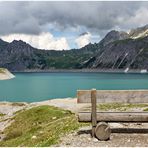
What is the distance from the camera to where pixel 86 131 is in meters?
19.3

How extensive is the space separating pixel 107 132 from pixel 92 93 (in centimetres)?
214

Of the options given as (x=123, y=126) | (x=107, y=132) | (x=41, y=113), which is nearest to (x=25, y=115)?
(x=41, y=113)

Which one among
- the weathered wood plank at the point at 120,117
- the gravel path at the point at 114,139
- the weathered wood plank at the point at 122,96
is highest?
the weathered wood plank at the point at 122,96

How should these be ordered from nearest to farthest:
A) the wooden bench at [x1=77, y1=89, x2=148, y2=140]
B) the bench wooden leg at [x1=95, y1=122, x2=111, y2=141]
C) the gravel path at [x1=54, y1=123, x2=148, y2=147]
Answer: the gravel path at [x1=54, y1=123, x2=148, y2=147] → the bench wooden leg at [x1=95, y1=122, x2=111, y2=141] → the wooden bench at [x1=77, y1=89, x2=148, y2=140]

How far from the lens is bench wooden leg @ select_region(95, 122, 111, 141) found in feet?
57.0

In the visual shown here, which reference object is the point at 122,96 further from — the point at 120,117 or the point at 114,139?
the point at 114,139

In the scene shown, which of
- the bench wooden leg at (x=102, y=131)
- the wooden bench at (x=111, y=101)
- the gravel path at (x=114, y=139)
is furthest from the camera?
the wooden bench at (x=111, y=101)

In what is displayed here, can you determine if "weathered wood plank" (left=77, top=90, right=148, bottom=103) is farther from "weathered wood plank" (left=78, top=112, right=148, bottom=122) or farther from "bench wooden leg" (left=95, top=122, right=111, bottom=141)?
"bench wooden leg" (left=95, top=122, right=111, bottom=141)

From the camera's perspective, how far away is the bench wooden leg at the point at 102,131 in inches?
684

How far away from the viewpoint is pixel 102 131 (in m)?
17.4

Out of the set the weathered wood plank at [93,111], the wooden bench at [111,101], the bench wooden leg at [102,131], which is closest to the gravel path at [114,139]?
the bench wooden leg at [102,131]

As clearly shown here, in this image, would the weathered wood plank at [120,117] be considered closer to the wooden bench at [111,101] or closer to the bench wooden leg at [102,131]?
the wooden bench at [111,101]

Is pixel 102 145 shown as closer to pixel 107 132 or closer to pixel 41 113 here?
pixel 107 132

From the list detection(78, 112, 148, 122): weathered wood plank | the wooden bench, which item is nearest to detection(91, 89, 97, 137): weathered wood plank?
the wooden bench
